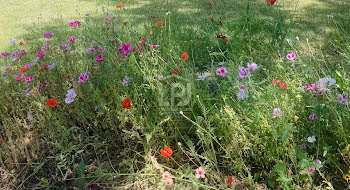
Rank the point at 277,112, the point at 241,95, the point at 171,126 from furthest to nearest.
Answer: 1. the point at 171,126
2. the point at 241,95
3. the point at 277,112

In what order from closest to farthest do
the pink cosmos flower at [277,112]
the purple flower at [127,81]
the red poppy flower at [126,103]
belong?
1. the pink cosmos flower at [277,112]
2. the red poppy flower at [126,103]
3. the purple flower at [127,81]

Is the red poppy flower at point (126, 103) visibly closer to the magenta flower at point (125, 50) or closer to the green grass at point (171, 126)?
the green grass at point (171, 126)

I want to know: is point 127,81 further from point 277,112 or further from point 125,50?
point 277,112

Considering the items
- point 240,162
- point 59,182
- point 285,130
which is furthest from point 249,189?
point 59,182

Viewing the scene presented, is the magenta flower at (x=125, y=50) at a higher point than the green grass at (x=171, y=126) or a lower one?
higher

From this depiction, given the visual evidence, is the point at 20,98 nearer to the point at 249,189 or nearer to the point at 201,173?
the point at 201,173

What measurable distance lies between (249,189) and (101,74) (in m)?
1.16

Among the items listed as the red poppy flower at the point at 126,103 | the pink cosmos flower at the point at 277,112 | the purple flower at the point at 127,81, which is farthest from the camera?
the purple flower at the point at 127,81

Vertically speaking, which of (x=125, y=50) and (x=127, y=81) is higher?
(x=125, y=50)

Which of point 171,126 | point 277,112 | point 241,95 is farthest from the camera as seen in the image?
point 171,126

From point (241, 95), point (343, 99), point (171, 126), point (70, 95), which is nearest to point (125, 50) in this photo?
point (70, 95)

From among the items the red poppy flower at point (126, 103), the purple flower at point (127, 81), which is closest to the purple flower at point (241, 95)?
the red poppy flower at point (126, 103)

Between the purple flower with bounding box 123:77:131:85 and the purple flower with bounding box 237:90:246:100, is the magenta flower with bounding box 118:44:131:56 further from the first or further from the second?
the purple flower with bounding box 237:90:246:100

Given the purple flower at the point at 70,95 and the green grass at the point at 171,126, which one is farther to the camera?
the purple flower at the point at 70,95
